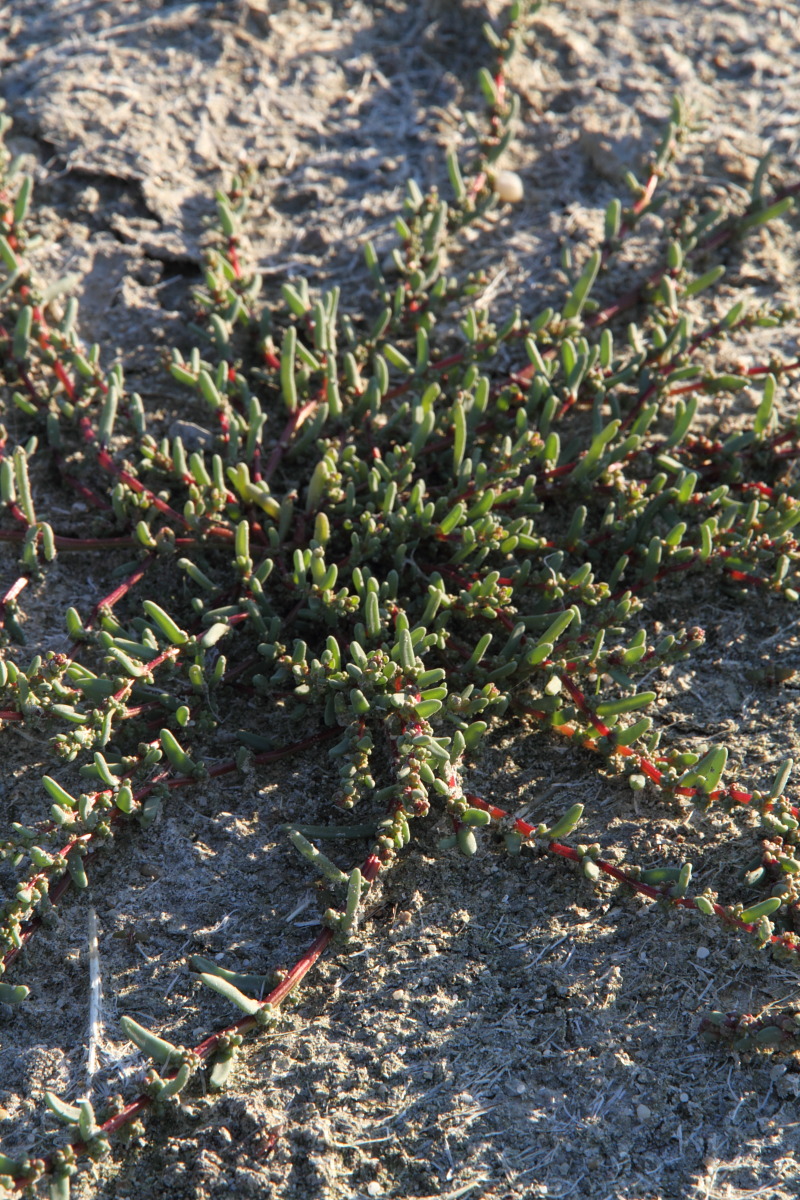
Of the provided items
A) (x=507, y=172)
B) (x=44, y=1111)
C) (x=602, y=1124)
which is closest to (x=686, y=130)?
(x=507, y=172)

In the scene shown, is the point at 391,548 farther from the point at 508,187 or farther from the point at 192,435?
the point at 508,187

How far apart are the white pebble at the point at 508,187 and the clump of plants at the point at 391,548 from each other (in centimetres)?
9

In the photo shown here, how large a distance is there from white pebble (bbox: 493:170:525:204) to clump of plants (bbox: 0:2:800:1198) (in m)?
0.09

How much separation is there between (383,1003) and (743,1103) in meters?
0.72

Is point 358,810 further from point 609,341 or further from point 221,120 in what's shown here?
point 221,120

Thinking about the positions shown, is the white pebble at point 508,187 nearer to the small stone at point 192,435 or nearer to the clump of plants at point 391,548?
the clump of plants at point 391,548

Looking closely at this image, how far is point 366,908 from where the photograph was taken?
222cm

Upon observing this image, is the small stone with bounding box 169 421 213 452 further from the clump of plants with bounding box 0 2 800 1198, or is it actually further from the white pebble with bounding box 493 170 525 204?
the white pebble with bounding box 493 170 525 204

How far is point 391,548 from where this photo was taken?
2721 mm

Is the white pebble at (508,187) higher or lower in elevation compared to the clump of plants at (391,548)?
higher

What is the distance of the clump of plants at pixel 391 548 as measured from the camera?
87.0 inches

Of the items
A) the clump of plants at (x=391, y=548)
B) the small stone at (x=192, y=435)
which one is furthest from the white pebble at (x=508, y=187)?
the small stone at (x=192, y=435)

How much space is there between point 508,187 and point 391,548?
1.67 m

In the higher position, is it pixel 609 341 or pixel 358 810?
pixel 609 341
